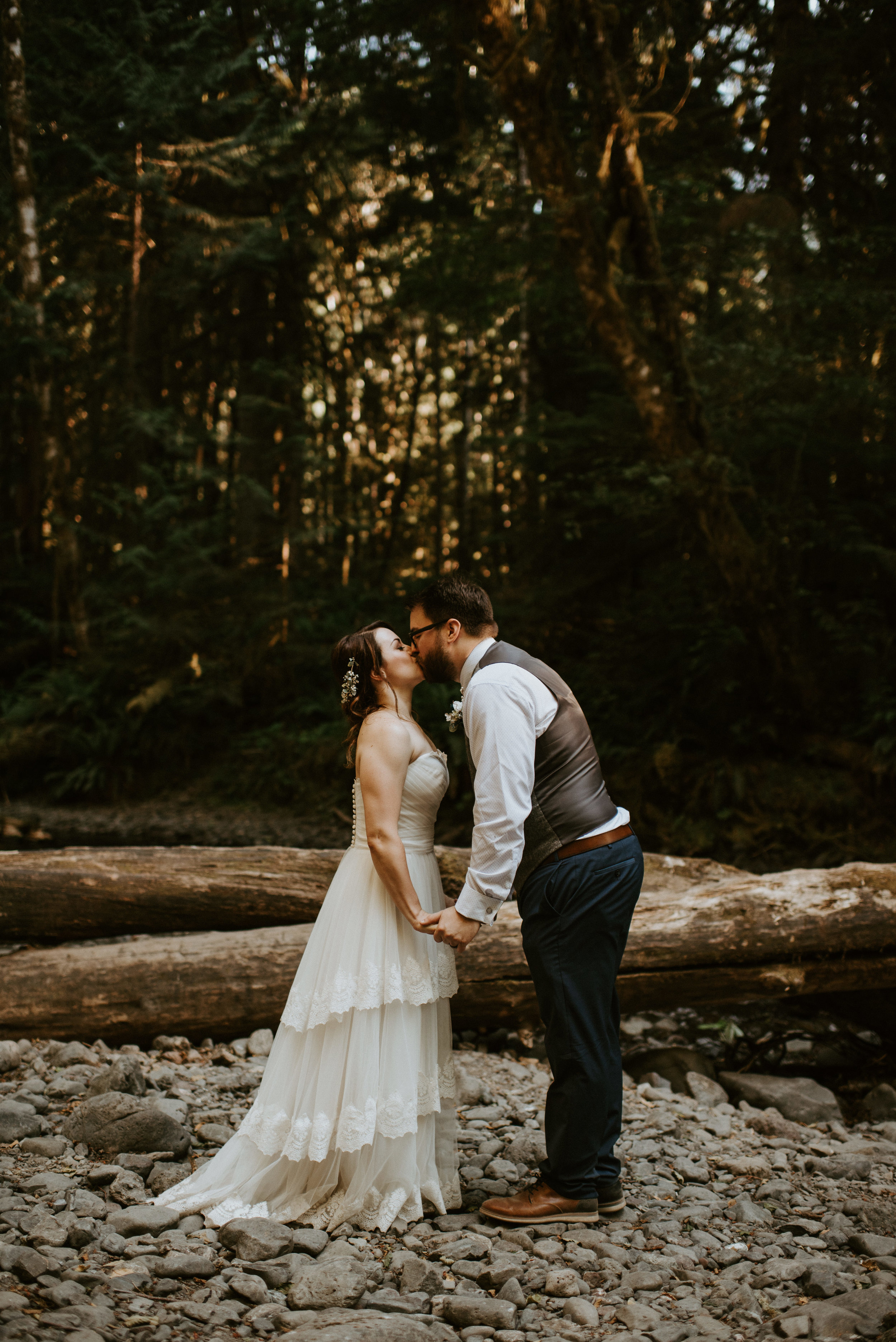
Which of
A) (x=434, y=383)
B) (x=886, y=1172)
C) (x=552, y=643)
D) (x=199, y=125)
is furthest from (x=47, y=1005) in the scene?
(x=434, y=383)

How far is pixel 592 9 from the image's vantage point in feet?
28.2

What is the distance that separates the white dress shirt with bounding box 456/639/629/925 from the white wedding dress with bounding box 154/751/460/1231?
43 centimetres

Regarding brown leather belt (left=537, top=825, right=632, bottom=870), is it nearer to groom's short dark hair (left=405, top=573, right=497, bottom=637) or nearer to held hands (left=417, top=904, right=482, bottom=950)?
held hands (left=417, top=904, right=482, bottom=950)

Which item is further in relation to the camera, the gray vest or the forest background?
the forest background

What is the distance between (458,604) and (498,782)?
74 cm

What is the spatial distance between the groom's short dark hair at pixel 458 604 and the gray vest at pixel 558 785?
0.44ft

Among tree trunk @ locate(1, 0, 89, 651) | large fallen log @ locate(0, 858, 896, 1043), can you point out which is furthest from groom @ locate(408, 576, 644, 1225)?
tree trunk @ locate(1, 0, 89, 651)

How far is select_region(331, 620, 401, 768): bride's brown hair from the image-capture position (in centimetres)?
369

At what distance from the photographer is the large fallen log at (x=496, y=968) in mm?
5051

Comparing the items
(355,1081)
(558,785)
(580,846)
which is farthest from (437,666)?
(355,1081)

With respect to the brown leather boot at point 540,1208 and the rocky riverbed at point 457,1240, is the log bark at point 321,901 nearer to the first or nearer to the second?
the rocky riverbed at point 457,1240

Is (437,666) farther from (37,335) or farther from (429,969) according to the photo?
(37,335)

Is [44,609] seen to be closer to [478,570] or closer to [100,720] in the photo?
[100,720]

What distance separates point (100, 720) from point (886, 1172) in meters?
13.9
